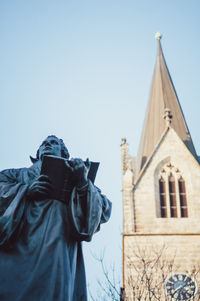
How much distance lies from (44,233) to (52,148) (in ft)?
2.63

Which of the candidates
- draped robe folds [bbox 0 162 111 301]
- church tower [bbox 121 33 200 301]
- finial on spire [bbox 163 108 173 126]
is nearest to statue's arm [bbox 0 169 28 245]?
draped robe folds [bbox 0 162 111 301]

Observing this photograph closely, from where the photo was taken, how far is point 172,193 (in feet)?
90.9

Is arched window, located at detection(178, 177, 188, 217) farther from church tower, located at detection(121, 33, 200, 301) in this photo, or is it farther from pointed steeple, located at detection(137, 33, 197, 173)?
pointed steeple, located at detection(137, 33, 197, 173)

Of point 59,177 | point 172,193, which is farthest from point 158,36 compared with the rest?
point 59,177

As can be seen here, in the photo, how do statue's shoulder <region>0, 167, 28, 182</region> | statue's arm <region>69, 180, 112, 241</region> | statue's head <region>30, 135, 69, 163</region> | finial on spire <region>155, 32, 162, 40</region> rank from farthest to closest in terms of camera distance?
finial on spire <region>155, 32, 162, 40</region> → statue's head <region>30, 135, 69, 163</region> → statue's shoulder <region>0, 167, 28, 182</region> → statue's arm <region>69, 180, 112, 241</region>

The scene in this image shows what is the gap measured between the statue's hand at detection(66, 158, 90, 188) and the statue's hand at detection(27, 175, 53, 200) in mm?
186

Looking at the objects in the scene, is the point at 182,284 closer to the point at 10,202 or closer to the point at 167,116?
the point at 167,116

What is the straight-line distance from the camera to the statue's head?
372cm

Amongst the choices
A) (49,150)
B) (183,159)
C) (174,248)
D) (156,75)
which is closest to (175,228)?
(174,248)

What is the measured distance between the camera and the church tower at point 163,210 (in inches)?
859

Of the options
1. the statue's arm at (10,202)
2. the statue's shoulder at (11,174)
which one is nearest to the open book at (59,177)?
the statue's arm at (10,202)

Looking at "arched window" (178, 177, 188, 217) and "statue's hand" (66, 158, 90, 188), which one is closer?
"statue's hand" (66, 158, 90, 188)

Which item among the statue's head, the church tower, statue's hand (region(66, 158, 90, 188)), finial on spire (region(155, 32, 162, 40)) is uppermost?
finial on spire (region(155, 32, 162, 40))

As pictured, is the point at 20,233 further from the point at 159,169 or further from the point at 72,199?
the point at 159,169
